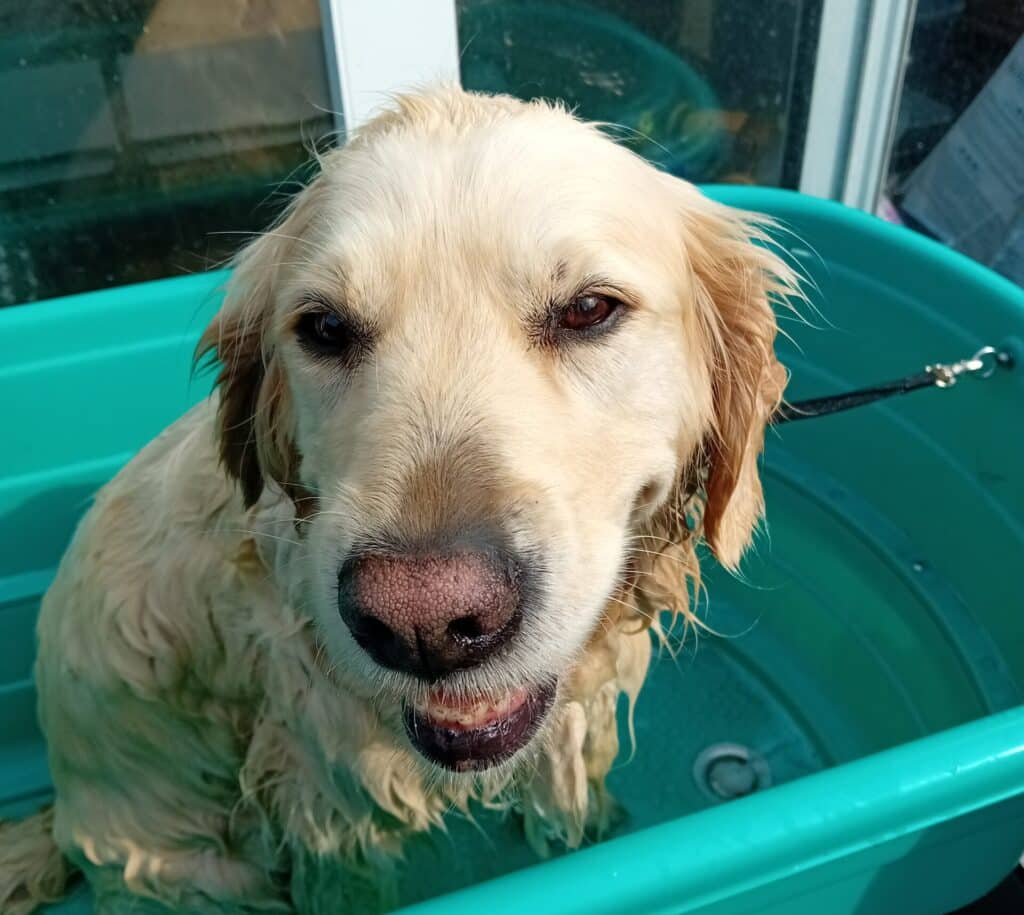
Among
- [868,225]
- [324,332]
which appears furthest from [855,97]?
[324,332]

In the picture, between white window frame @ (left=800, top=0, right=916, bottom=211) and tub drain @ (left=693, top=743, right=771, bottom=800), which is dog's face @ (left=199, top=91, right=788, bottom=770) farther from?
white window frame @ (left=800, top=0, right=916, bottom=211)

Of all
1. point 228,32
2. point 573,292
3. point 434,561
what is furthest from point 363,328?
point 228,32

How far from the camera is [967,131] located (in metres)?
3.32

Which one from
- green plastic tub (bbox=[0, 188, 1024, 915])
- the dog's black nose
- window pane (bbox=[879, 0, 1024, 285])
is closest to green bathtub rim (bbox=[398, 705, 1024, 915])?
the dog's black nose

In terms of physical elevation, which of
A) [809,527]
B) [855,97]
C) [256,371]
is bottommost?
[809,527]

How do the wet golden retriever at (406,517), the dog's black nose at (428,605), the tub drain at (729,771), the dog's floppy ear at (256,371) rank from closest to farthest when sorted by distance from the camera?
the dog's black nose at (428,605) < the wet golden retriever at (406,517) < the dog's floppy ear at (256,371) < the tub drain at (729,771)

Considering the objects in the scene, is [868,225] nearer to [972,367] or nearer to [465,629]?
[972,367]

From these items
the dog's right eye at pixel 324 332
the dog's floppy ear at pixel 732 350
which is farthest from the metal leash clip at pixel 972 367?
the dog's right eye at pixel 324 332

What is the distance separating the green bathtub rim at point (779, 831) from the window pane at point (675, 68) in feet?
Answer: 6.47

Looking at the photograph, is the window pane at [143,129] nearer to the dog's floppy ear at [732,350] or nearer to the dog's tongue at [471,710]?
the dog's floppy ear at [732,350]

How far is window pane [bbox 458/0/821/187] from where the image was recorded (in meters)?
2.96

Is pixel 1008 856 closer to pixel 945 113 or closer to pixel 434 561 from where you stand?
pixel 434 561

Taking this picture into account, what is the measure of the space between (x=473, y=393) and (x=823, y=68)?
2.41 metres

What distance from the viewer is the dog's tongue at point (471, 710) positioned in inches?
53.9
